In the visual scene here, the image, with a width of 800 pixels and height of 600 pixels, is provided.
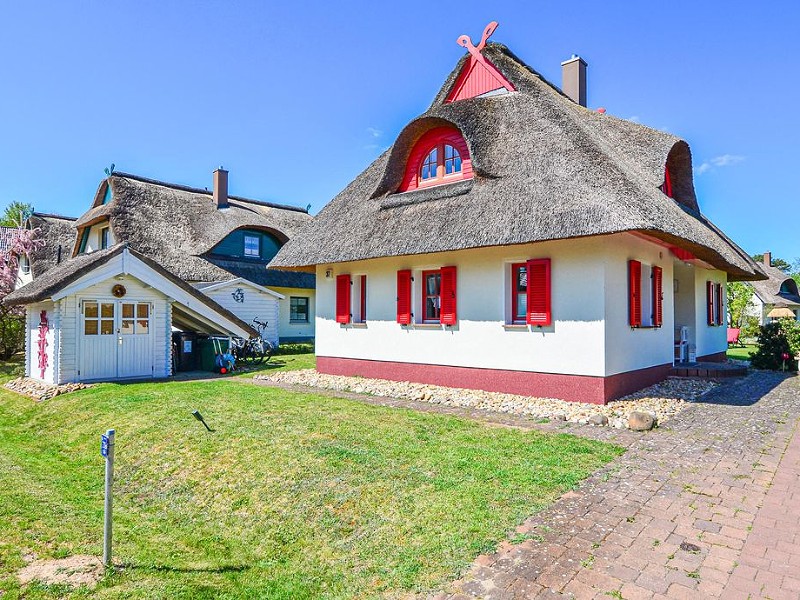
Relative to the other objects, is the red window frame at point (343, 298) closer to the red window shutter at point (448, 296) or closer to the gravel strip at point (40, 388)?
the red window shutter at point (448, 296)

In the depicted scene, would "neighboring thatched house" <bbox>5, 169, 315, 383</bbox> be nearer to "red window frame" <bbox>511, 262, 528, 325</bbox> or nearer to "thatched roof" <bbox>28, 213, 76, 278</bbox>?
"thatched roof" <bbox>28, 213, 76, 278</bbox>

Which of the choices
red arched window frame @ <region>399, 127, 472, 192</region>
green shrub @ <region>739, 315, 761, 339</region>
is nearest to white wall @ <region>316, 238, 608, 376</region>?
red arched window frame @ <region>399, 127, 472, 192</region>

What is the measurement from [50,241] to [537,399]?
25.2 meters

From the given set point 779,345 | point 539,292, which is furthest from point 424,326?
point 779,345

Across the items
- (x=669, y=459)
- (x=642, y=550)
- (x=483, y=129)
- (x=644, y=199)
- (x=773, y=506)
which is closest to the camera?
(x=642, y=550)

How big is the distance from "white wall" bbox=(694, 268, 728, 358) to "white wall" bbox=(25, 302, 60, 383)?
56.5 feet

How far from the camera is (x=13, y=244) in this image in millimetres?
23531

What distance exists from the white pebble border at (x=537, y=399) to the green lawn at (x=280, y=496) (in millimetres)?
1502

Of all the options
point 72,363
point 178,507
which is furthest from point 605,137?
point 72,363

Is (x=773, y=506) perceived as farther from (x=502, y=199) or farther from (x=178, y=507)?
(x=502, y=199)

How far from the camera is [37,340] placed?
1351 cm

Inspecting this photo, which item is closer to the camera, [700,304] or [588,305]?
[588,305]

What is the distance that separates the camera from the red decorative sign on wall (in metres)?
13.0

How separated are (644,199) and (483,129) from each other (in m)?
4.13
